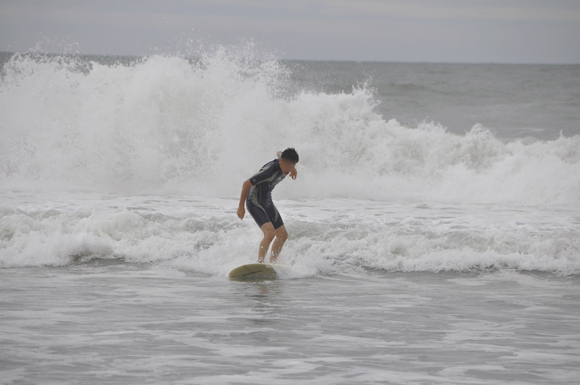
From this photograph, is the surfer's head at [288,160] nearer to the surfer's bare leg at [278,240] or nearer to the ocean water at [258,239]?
the surfer's bare leg at [278,240]

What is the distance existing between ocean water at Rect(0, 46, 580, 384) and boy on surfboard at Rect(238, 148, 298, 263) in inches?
17.7

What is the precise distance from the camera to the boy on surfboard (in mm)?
9141

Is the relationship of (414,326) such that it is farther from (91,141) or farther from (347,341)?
(91,141)

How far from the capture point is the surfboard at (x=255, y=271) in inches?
355

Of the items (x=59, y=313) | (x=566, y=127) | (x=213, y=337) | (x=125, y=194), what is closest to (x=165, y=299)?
(x=59, y=313)

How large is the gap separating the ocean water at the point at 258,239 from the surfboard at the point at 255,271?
0.16 metres

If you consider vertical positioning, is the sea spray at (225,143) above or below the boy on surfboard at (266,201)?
above

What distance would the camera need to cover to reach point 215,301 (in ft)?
25.8

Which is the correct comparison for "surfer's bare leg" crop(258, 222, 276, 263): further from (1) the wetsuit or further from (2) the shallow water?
(2) the shallow water

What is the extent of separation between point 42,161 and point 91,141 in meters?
1.12

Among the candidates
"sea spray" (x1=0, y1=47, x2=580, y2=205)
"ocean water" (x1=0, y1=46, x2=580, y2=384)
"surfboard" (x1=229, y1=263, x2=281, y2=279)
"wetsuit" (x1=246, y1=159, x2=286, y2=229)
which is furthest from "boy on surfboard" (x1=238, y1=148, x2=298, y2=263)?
"sea spray" (x1=0, y1=47, x2=580, y2=205)

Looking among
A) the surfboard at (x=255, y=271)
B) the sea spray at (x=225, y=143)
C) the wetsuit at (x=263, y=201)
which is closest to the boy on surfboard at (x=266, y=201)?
the wetsuit at (x=263, y=201)

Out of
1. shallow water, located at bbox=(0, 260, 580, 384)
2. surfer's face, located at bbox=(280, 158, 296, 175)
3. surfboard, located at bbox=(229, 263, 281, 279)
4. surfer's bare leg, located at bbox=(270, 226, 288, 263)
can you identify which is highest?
surfer's face, located at bbox=(280, 158, 296, 175)

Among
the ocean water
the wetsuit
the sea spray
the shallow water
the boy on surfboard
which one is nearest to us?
the shallow water
